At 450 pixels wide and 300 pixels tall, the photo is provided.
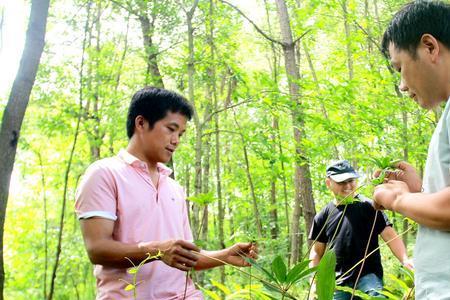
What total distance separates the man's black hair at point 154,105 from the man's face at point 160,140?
1.1 inches

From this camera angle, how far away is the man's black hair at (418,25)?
1288 mm

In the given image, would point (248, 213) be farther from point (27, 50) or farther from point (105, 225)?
point (105, 225)

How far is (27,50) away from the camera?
3.96m

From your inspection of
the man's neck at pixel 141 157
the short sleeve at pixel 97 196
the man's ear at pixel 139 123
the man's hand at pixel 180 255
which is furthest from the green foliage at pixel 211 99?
the man's hand at pixel 180 255

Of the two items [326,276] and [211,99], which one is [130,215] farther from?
[211,99]

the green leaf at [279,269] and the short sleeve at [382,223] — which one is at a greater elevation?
the short sleeve at [382,223]

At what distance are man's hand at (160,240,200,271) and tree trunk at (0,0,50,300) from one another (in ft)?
9.19

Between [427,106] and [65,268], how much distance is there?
9551 mm

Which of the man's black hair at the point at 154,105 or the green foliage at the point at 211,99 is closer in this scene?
the man's black hair at the point at 154,105

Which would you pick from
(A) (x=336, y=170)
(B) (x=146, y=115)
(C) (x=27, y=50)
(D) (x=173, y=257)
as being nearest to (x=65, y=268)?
(C) (x=27, y=50)

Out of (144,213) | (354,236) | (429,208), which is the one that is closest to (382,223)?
(354,236)

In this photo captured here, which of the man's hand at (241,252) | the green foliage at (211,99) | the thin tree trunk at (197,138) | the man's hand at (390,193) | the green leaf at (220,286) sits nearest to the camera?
the man's hand at (390,193)

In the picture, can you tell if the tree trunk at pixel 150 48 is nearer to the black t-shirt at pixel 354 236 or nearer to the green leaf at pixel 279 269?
the black t-shirt at pixel 354 236

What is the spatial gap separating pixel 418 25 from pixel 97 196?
127 cm
